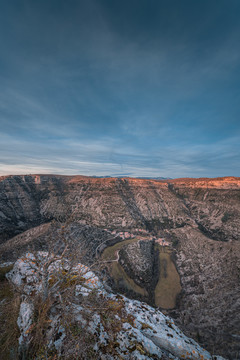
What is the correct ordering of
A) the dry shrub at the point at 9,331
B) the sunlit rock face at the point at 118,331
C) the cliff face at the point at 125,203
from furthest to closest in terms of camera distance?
the cliff face at the point at 125,203 → the dry shrub at the point at 9,331 → the sunlit rock face at the point at 118,331

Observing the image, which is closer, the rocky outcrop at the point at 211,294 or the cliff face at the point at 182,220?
the rocky outcrop at the point at 211,294

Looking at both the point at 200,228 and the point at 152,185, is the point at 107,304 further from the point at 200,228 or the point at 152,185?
the point at 152,185

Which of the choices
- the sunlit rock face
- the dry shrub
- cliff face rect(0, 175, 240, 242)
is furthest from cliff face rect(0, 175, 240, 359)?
the sunlit rock face

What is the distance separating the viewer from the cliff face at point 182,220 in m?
19.6

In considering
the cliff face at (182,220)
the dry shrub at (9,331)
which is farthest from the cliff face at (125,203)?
the dry shrub at (9,331)

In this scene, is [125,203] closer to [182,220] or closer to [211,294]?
[182,220]

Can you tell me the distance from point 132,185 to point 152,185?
1074 centimetres

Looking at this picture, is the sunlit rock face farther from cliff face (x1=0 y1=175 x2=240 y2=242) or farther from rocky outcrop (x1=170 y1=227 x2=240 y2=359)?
cliff face (x1=0 y1=175 x2=240 y2=242)

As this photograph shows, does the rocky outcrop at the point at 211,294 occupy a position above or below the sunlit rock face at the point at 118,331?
below

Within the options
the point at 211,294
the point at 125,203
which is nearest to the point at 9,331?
the point at 211,294

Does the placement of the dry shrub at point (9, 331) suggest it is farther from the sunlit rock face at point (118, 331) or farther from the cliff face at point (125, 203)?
the cliff face at point (125, 203)

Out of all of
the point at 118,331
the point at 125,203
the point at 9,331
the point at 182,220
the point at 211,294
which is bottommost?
the point at 211,294

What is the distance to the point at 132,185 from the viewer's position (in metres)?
71.7

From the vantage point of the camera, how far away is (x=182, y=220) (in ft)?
176
